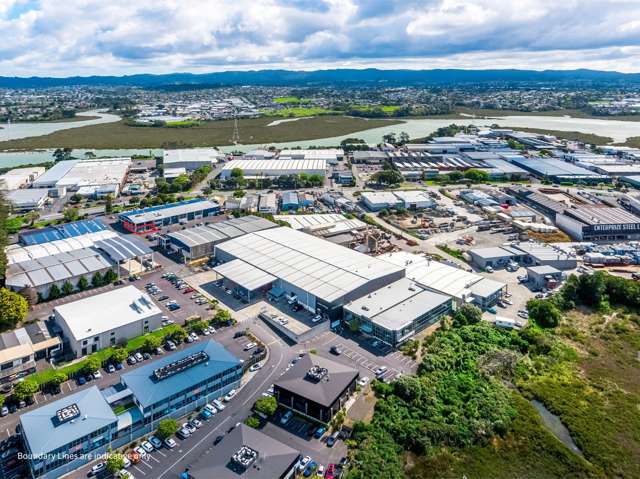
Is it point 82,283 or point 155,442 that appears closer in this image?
point 155,442

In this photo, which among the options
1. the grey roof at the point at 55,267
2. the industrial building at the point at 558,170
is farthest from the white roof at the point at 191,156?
the industrial building at the point at 558,170

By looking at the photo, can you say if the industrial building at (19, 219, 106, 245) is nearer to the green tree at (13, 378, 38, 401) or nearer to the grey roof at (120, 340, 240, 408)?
the green tree at (13, 378, 38, 401)

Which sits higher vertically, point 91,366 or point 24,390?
point 24,390

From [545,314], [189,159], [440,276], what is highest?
[189,159]

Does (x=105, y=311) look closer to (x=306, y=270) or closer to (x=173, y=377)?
(x=173, y=377)

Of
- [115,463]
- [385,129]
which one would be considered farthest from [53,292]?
[385,129]

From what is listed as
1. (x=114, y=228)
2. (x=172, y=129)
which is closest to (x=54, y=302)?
(x=114, y=228)

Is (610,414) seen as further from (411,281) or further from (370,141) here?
(370,141)
